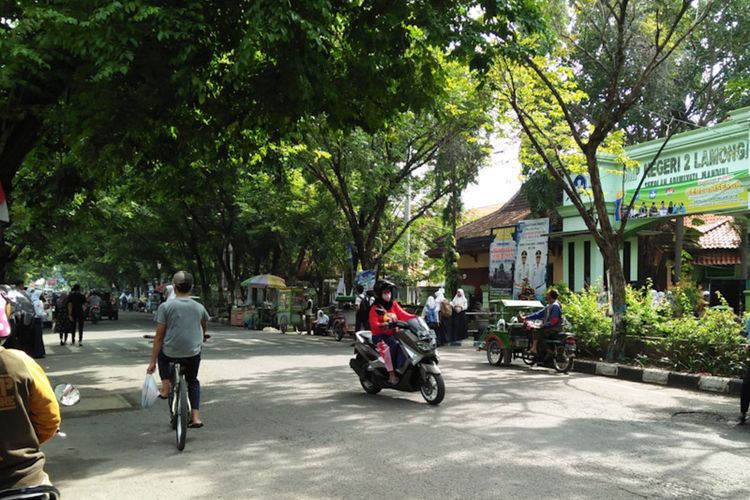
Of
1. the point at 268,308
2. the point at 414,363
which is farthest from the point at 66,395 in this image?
the point at 268,308

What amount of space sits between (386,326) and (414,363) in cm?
65

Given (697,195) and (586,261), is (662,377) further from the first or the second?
(586,261)

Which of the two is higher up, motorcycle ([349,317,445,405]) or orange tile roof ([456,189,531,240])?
orange tile roof ([456,189,531,240])

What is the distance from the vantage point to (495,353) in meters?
13.5

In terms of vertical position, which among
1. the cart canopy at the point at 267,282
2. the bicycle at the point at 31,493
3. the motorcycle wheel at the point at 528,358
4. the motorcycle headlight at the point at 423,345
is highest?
the cart canopy at the point at 267,282

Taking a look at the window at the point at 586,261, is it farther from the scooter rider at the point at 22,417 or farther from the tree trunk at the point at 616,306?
the scooter rider at the point at 22,417

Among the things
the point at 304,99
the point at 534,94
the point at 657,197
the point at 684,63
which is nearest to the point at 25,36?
the point at 304,99

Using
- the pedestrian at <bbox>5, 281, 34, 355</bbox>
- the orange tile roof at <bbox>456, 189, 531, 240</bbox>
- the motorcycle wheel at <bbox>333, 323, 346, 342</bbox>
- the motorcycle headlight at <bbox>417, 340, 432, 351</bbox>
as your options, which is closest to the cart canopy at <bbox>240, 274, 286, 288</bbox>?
the motorcycle wheel at <bbox>333, 323, 346, 342</bbox>

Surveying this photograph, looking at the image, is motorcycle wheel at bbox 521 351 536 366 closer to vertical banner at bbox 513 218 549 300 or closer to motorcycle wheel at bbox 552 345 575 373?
motorcycle wheel at bbox 552 345 575 373

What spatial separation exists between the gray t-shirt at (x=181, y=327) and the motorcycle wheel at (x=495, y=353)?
827 cm

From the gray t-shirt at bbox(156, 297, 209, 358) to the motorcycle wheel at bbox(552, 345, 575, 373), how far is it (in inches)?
313

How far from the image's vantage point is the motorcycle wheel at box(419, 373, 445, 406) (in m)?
8.23

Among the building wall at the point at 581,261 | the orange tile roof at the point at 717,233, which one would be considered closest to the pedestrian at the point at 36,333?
the building wall at the point at 581,261

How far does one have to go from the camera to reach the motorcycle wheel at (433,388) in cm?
823
